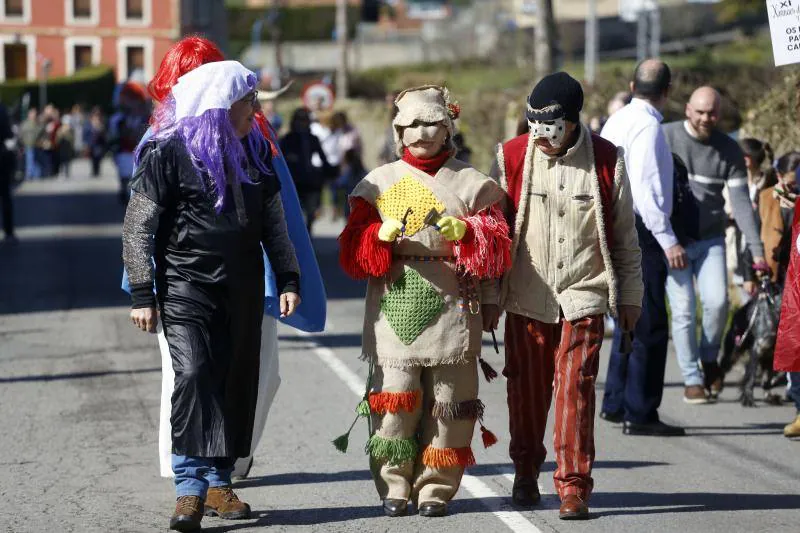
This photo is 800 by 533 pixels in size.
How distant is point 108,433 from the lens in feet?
29.8

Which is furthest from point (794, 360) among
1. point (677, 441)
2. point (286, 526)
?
point (286, 526)

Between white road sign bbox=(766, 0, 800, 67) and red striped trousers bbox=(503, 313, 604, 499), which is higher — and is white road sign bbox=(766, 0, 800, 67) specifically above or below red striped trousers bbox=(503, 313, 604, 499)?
above

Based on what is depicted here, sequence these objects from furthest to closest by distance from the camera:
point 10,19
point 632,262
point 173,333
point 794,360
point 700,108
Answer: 1. point 10,19
2. point 700,108
3. point 794,360
4. point 632,262
5. point 173,333

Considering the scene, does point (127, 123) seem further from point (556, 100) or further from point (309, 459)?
point (556, 100)

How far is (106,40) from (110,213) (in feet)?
192

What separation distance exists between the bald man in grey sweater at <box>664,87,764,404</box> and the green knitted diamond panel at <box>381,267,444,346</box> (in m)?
3.30

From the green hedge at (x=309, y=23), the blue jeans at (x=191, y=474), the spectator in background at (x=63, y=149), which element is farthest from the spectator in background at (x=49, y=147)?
the green hedge at (x=309, y=23)

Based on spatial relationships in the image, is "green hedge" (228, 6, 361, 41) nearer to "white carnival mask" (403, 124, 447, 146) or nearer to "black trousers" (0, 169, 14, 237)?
"black trousers" (0, 169, 14, 237)

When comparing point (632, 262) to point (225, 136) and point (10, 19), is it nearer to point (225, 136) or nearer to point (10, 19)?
point (225, 136)

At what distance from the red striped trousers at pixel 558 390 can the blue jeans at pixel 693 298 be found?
2769 mm

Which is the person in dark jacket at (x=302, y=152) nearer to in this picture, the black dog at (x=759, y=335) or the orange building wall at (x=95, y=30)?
the black dog at (x=759, y=335)

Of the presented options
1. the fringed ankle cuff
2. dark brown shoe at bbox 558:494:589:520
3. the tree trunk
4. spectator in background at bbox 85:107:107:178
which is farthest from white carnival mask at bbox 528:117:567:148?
spectator in background at bbox 85:107:107:178

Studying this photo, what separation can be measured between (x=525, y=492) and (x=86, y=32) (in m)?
81.3

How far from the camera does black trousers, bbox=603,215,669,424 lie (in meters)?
9.11
